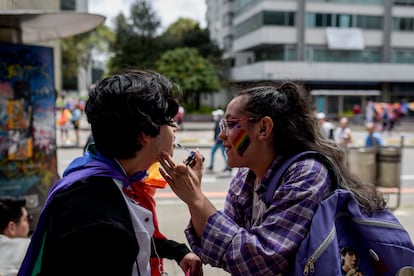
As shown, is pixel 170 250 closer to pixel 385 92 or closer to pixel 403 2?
pixel 385 92

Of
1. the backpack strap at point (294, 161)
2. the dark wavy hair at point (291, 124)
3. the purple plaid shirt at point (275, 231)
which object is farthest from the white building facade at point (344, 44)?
the purple plaid shirt at point (275, 231)

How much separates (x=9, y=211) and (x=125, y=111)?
2.37 metres

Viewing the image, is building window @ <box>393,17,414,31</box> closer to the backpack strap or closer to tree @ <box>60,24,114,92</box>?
tree @ <box>60,24,114,92</box>

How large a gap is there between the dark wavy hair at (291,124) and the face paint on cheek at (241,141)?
0.08 meters

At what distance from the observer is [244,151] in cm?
194

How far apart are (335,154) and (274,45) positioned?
1513 inches

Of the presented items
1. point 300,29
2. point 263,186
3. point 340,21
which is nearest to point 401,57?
point 340,21

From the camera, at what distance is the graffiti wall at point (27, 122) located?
215 inches

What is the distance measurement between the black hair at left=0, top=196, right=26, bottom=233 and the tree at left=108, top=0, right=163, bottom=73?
1398 inches

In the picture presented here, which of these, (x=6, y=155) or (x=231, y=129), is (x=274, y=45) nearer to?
(x=6, y=155)

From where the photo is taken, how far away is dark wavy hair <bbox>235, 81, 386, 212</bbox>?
1.91 metres

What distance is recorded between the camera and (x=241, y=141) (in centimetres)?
194

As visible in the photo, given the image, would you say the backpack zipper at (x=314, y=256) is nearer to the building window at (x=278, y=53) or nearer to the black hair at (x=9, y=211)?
the black hair at (x=9, y=211)

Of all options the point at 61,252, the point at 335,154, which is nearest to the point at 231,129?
the point at 335,154
